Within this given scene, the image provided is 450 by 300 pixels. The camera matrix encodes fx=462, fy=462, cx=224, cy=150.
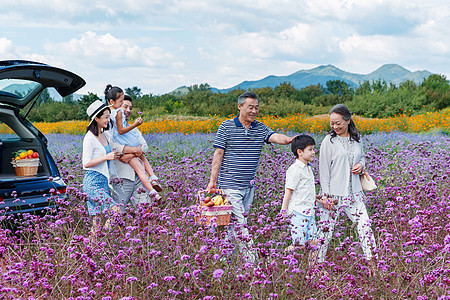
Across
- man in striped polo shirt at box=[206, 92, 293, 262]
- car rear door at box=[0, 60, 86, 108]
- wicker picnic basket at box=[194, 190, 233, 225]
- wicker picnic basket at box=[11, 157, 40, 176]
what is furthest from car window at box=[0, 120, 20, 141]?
wicker picnic basket at box=[194, 190, 233, 225]

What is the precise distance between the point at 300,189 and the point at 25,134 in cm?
401

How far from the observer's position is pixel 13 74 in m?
5.37

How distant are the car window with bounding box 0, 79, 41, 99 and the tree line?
1277 centimetres

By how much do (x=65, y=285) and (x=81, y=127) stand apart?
20.2m

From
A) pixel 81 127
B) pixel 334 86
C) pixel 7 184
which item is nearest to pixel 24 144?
pixel 7 184

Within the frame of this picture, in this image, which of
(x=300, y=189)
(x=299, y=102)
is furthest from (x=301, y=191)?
(x=299, y=102)

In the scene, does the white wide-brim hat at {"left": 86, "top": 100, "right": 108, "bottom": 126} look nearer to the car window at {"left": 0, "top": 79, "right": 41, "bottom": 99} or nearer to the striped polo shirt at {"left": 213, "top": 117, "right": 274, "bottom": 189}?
the car window at {"left": 0, "top": 79, "right": 41, "bottom": 99}

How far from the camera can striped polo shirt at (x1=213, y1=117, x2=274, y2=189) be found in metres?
5.10

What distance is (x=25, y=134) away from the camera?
6.52m

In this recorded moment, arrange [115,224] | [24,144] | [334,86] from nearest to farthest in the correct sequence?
1. [115,224]
2. [24,144]
3. [334,86]

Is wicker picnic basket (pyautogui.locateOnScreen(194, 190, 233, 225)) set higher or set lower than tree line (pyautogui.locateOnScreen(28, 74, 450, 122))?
lower

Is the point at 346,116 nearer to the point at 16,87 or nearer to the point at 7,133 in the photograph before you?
the point at 16,87

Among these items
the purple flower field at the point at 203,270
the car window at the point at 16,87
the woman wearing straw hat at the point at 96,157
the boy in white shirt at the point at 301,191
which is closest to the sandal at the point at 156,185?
the woman wearing straw hat at the point at 96,157

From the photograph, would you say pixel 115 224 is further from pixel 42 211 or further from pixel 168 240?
pixel 42 211
